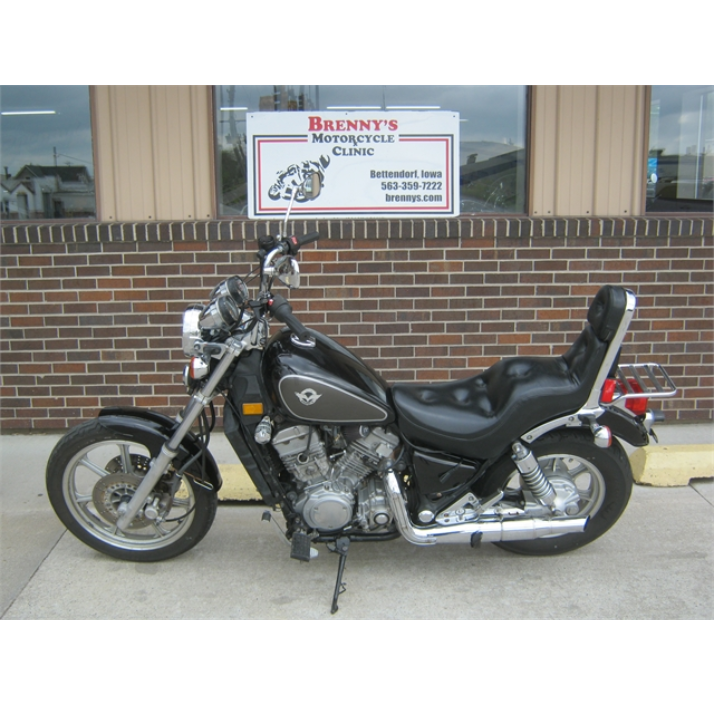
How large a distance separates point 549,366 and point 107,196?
11.2ft

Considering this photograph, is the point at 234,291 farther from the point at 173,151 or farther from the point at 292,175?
the point at 173,151

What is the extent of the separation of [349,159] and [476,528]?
291cm

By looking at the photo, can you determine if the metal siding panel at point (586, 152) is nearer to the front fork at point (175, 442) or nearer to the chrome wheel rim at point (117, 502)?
the front fork at point (175, 442)

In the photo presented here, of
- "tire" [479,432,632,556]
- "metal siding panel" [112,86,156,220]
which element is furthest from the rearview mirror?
"metal siding panel" [112,86,156,220]

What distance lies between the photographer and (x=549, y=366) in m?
3.29

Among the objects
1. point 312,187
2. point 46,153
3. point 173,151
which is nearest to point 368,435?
point 312,187

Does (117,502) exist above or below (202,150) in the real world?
below

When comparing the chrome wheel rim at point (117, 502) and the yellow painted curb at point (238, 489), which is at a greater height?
the chrome wheel rim at point (117, 502)

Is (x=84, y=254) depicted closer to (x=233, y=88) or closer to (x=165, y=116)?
(x=165, y=116)

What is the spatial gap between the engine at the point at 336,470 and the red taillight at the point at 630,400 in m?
0.95

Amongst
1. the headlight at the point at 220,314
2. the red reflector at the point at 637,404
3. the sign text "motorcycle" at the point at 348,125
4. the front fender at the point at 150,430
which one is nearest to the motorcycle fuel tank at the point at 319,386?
the headlight at the point at 220,314

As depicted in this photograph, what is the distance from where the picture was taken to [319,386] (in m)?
3.00

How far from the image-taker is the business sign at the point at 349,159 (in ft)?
16.6
